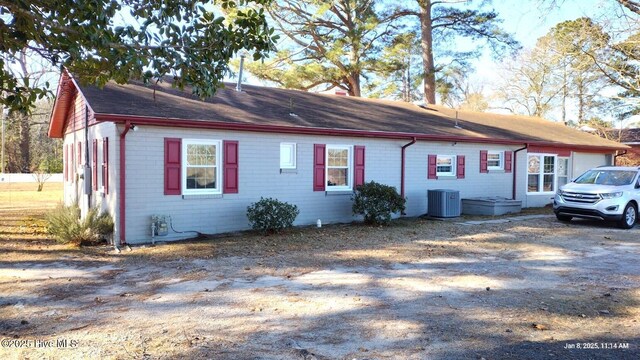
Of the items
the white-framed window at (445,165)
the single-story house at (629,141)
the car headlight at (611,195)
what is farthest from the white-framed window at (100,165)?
the single-story house at (629,141)

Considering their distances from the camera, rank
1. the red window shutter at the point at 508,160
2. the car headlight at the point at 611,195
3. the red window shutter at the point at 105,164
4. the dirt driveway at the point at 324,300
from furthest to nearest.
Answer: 1. the red window shutter at the point at 508,160
2. the car headlight at the point at 611,195
3. the red window shutter at the point at 105,164
4. the dirt driveway at the point at 324,300

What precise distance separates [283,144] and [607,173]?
32.3 ft

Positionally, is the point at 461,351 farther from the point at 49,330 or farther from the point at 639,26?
the point at 639,26

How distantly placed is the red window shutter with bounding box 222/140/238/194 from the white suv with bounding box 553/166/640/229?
9.46 m

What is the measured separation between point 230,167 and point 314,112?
4.05 metres

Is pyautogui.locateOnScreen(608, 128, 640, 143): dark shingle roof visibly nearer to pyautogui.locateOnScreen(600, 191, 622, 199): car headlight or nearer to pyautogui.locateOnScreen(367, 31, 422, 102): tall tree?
pyautogui.locateOnScreen(367, 31, 422, 102): tall tree

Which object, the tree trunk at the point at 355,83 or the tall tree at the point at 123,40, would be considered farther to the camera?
the tree trunk at the point at 355,83

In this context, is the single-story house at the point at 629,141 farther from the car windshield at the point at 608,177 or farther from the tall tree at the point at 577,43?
the car windshield at the point at 608,177

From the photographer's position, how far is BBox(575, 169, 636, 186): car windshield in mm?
13837

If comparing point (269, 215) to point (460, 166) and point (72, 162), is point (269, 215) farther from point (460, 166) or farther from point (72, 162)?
point (72, 162)

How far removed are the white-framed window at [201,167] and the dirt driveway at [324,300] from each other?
1.46 meters

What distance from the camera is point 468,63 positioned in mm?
26422

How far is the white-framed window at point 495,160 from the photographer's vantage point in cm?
1761

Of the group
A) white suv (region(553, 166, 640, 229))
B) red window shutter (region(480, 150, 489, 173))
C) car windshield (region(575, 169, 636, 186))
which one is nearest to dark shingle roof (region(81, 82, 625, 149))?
red window shutter (region(480, 150, 489, 173))
